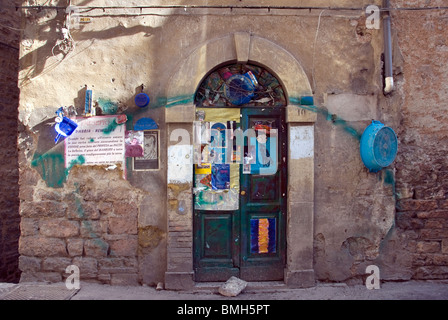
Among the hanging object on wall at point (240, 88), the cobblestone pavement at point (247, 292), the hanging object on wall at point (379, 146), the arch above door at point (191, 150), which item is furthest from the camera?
the hanging object on wall at point (240, 88)

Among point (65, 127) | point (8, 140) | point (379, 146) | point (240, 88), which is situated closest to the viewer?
point (379, 146)

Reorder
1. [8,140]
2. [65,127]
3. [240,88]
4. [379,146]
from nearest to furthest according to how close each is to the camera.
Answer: [379,146] → [65,127] → [240,88] → [8,140]

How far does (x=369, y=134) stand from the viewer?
4102mm

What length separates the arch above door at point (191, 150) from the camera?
4148 millimetres

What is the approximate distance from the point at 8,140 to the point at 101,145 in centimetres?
216

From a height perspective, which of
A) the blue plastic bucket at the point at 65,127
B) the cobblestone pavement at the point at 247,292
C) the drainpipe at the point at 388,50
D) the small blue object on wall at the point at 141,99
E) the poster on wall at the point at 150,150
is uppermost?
the drainpipe at the point at 388,50

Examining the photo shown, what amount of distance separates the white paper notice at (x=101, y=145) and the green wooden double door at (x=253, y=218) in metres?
1.31

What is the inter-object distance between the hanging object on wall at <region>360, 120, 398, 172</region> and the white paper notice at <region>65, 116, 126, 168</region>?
9.95ft

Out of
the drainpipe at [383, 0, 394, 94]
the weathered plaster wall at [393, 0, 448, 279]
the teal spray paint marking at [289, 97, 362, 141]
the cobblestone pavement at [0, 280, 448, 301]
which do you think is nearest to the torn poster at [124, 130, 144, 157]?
the cobblestone pavement at [0, 280, 448, 301]

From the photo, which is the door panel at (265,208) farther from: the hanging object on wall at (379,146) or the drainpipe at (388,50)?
the drainpipe at (388,50)

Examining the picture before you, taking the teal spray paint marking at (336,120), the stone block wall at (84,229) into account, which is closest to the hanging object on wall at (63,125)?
the stone block wall at (84,229)

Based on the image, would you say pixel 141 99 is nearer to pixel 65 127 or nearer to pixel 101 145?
pixel 101 145

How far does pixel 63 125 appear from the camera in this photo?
414 cm

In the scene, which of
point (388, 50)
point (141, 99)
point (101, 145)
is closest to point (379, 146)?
point (388, 50)
